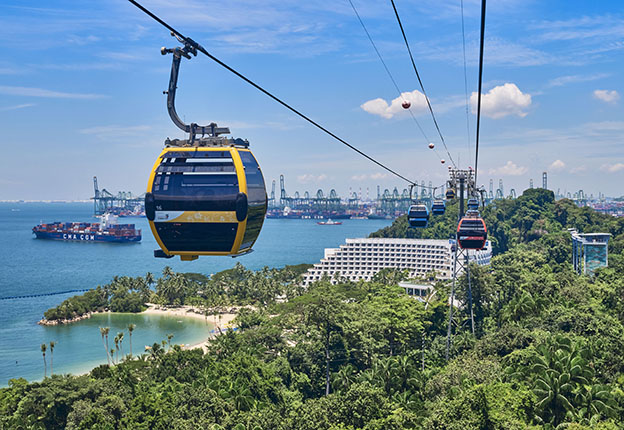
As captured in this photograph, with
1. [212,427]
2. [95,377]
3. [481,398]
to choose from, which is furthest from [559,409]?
[95,377]

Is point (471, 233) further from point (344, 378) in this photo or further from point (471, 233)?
point (344, 378)

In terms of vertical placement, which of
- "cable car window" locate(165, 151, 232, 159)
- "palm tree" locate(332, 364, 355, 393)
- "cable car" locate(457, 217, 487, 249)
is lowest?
"palm tree" locate(332, 364, 355, 393)

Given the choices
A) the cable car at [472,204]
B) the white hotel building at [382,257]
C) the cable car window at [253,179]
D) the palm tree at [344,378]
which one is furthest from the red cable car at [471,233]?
the white hotel building at [382,257]

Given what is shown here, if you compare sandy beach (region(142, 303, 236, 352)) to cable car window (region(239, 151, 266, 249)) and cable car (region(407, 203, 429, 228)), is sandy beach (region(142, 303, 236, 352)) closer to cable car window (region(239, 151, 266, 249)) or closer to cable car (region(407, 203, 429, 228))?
cable car (region(407, 203, 429, 228))

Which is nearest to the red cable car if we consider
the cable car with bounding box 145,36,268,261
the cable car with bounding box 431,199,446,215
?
the cable car with bounding box 431,199,446,215

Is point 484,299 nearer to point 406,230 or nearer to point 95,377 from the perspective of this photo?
point 95,377

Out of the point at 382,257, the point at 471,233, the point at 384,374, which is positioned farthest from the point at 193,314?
the point at 471,233
